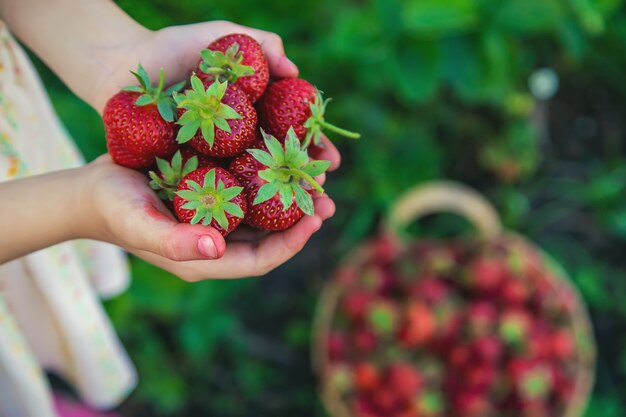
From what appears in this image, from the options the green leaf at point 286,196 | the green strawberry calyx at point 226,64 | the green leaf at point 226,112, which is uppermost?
the green strawberry calyx at point 226,64

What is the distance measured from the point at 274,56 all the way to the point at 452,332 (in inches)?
31.1

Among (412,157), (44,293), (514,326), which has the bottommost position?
(514,326)

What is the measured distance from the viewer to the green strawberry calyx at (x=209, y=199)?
543 mm

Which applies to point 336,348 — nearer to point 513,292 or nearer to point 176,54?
point 513,292

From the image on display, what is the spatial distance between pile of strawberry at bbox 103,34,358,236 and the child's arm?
0.02 m

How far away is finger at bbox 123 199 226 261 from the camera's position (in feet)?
1.66

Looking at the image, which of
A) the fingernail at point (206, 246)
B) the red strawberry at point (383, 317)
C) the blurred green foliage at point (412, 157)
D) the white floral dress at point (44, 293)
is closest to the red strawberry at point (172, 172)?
the fingernail at point (206, 246)

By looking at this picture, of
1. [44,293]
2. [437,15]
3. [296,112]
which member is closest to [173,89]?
[296,112]

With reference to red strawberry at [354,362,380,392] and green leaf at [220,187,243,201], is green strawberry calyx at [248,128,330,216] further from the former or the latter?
red strawberry at [354,362,380,392]

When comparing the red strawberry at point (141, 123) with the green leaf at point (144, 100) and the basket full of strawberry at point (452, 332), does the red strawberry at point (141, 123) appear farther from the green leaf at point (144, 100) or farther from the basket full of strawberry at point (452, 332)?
the basket full of strawberry at point (452, 332)

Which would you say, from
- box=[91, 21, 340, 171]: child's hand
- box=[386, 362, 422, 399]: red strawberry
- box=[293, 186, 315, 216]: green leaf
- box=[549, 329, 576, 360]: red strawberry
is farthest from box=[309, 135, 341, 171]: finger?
box=[549, 329, 576, 360]: red strawberry

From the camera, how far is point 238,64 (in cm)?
61

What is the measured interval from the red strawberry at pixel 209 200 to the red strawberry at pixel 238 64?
0.11 metres

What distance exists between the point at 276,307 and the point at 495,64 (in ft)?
2.65
